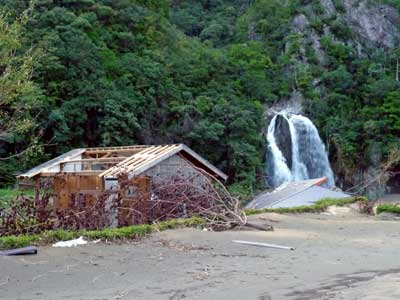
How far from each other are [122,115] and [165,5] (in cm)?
2223

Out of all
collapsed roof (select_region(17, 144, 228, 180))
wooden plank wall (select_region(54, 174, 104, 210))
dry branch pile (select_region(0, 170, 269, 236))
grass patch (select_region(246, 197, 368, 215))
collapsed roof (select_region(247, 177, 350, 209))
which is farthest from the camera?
collapsed roof (select_region(247, 177, 350, 209))

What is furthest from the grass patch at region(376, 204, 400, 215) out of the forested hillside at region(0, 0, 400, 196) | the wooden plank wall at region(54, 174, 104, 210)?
the forested hillside at region(0, 0, 400, 196)

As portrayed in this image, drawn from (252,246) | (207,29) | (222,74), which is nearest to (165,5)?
(207,29)

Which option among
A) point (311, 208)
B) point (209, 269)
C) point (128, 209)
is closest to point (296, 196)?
point (311, 208)

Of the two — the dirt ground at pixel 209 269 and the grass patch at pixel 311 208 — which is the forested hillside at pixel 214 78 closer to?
the grass patch at pixel 311 208

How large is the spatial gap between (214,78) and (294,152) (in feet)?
30.5

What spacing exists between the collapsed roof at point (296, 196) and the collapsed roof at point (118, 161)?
14.3 feet

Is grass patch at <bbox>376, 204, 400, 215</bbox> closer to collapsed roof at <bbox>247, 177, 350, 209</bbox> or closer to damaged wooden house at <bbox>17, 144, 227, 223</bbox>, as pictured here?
collapsed roof at <bbox>247, 177, 350, 209</bbox>

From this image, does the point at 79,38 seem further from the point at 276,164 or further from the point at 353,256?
the point at 353,256

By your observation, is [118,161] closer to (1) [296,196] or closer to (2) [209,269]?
(1) [296,196]

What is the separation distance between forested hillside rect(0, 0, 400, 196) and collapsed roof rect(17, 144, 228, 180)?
554 centimetres

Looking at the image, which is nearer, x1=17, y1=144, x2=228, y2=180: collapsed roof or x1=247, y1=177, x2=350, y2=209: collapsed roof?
x1=17, y1=144, x2=228, y2=180: collapsed roof

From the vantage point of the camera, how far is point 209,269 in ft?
29.3

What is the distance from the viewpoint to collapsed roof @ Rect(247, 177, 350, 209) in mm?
24094
